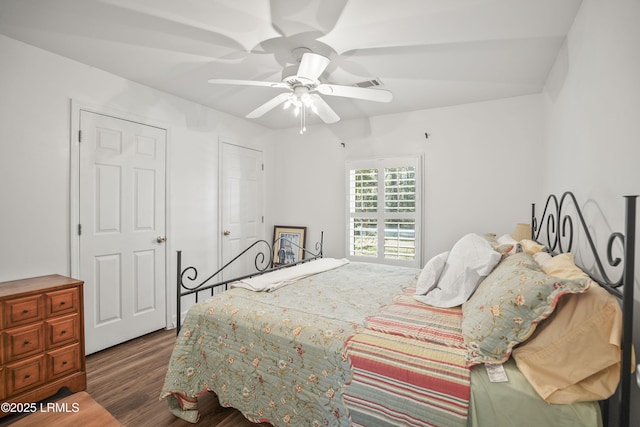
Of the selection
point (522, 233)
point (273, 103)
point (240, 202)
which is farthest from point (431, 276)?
point (240, 202)

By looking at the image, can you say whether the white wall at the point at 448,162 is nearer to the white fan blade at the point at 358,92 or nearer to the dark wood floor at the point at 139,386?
the white fan blade at the point at 358,92

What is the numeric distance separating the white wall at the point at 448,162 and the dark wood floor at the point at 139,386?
2425 millimetres

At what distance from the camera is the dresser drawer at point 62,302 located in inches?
84.1

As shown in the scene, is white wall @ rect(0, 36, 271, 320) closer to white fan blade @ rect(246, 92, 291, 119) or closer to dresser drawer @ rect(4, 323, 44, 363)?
dresser drawer @ rect(4, 323, 44, 363)

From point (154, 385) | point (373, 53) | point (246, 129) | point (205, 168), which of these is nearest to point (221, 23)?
point (373, 53)

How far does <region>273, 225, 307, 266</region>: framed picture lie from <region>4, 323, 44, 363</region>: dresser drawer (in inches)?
108

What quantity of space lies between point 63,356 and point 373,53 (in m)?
3.13

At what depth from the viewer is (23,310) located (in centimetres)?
201

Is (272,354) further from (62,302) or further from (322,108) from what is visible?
(322,108)

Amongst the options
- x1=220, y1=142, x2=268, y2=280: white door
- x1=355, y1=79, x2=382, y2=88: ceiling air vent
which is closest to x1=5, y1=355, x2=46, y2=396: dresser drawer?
x1=220, y1=142, x2=268, y2=280: white door

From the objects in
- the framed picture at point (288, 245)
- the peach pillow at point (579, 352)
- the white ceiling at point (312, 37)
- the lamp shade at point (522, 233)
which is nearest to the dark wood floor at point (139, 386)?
the peach pillow at point (579, 352)

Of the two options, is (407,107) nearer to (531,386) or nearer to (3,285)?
(531,386)

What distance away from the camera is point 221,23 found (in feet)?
6.72

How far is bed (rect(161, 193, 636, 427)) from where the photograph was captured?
3.47 feet
